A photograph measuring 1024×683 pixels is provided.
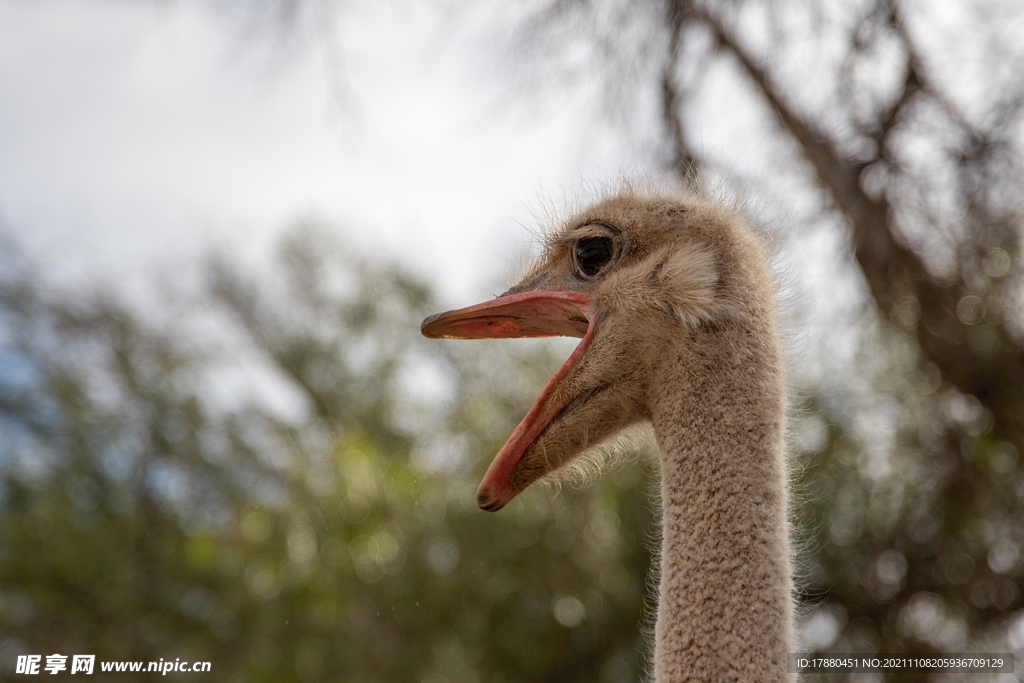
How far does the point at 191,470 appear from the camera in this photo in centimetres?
1100

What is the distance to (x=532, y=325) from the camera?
2.30 meters

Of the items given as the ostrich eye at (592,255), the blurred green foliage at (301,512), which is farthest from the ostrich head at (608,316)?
the blurred green foliage at (301,512)

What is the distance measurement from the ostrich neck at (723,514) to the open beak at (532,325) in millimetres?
222

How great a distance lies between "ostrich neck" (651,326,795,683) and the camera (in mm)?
1760

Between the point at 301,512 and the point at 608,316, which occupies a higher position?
the point at 301,512

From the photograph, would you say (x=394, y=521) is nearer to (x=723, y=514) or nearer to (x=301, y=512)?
(x=301, y=512)

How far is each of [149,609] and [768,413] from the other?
27.8 feet

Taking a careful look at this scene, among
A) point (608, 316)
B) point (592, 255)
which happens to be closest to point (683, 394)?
point (608, 316)

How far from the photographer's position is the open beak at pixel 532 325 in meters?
2.12

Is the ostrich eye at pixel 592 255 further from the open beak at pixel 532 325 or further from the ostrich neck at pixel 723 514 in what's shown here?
the ostrich neck at pixel 723 514

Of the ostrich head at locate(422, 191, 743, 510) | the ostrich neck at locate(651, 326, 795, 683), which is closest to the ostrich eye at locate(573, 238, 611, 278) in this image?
the ostrich head at locate(422, 191, 743, 510)

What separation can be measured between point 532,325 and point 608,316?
0.24m

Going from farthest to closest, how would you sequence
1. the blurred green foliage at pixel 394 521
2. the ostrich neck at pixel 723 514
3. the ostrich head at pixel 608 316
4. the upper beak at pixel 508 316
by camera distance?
the blurred green foliage at pixel 394 521, the upper beak at pixel 508 316, the ostrich head at pixel 608 316, the ostrich neck at pixel 723 514

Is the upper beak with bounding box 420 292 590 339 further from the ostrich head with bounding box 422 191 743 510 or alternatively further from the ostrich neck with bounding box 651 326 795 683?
the ostrich neck with bounding box 651 326 795 683
